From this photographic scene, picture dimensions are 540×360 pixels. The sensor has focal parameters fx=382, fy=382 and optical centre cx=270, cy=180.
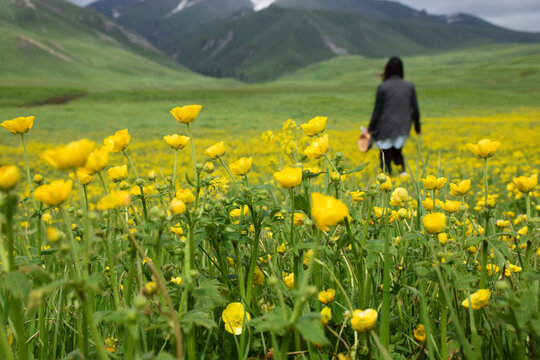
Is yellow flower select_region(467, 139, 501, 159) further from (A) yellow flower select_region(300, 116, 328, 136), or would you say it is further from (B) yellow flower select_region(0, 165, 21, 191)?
(B) yellow flower select_region(0, 165, 21, 191)

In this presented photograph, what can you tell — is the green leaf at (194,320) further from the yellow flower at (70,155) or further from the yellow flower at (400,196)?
the yellow flower at (400,196)

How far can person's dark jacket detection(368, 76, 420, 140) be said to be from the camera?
6.46m

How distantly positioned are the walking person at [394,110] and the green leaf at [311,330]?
5857 millimetres

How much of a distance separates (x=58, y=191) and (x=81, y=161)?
13 centimetres

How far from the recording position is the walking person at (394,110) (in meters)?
6.46

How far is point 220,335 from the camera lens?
1343 mm

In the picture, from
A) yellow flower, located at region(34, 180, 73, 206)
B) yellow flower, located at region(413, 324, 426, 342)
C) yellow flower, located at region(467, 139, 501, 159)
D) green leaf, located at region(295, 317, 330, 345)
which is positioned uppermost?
yellow flower, located at region(34, 180, 73, 206)

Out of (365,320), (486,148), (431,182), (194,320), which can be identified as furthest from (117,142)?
(486,148)

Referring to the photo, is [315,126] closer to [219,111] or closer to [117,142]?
[117,142]

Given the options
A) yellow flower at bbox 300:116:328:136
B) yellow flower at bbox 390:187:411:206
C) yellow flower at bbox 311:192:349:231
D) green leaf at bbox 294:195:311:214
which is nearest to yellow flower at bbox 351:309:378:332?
yellow flower at bbox 311:192:349:231

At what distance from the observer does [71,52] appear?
368 feet

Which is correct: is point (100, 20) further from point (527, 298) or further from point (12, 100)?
point (527, 298)

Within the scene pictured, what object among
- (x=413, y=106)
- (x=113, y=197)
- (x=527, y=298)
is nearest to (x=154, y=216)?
(x=113, y=197)

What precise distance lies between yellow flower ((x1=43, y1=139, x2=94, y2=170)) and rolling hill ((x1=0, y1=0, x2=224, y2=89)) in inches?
2549
